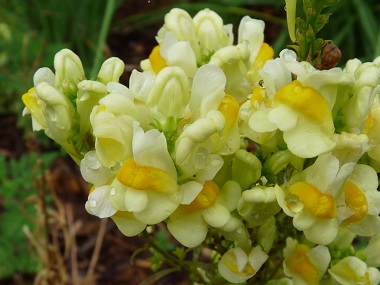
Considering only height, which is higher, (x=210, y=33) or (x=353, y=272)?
(x=210, y=33)

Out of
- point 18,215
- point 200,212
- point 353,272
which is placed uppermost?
point 200,212

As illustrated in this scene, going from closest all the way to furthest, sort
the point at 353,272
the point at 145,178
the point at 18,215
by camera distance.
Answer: the point at 145,178
the point at 353,272
the point at 18,215

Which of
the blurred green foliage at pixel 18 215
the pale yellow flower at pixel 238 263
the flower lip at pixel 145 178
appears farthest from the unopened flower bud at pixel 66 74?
the blurred green foliage at pixel 18 215

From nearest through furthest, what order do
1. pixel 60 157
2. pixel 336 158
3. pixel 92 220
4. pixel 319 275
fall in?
pixel 336 158, pixel 319 275, pixel 92 220, pixel 60 157

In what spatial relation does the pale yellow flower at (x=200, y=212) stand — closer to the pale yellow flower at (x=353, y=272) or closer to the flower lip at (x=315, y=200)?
the flower lip at (x=315, y=200)

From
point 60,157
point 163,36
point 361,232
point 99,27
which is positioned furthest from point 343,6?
point 361,232

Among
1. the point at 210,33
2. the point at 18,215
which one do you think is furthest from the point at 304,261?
the point at 18,215

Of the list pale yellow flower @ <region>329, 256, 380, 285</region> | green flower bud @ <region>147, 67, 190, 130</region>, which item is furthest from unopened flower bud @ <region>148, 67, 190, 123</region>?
pale yellow flower @ <region>329, 256, 380, 285</region>

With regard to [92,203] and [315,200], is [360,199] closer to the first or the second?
[315,200]

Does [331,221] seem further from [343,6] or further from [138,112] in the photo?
[343,6]
